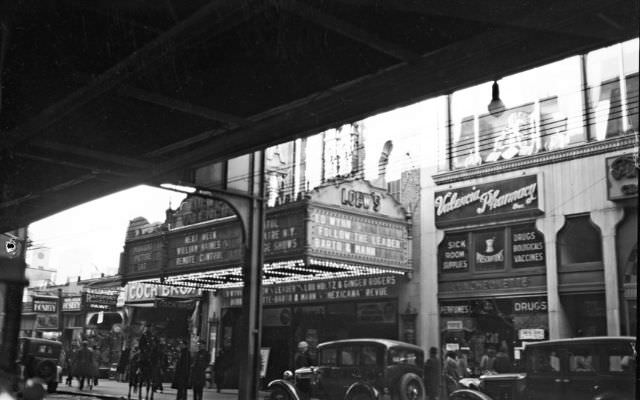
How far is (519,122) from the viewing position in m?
19.0

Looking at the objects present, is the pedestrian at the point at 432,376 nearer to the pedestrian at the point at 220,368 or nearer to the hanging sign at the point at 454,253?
the hanging sign at the point at 454,253

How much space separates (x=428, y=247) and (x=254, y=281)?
305 inches

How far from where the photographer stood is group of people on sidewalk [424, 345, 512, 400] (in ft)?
51.6

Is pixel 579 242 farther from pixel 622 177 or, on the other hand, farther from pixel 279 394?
pixel 279 394

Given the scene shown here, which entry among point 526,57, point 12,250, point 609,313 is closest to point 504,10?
point 526,57

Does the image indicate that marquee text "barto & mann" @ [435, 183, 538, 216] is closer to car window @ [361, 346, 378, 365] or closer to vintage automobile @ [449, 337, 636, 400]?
car window @ [361, 346, 378, 365]

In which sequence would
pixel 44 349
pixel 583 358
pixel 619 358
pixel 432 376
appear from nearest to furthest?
pixel 619 358 → pixel 583 358 → pixel 432 376 → pixel 44 349

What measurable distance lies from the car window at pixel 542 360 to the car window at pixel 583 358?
0.84ft

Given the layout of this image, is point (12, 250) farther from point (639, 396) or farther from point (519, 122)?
point (519, 122)

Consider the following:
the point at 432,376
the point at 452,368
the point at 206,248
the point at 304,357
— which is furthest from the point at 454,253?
the point at 206,248

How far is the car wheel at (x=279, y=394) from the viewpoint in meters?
15.3

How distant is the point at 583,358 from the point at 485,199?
353 inches

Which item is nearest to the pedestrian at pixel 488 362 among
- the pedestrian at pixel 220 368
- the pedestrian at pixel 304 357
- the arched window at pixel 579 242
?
the arched window at pixel 579 242

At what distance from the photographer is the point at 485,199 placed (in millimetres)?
19625
